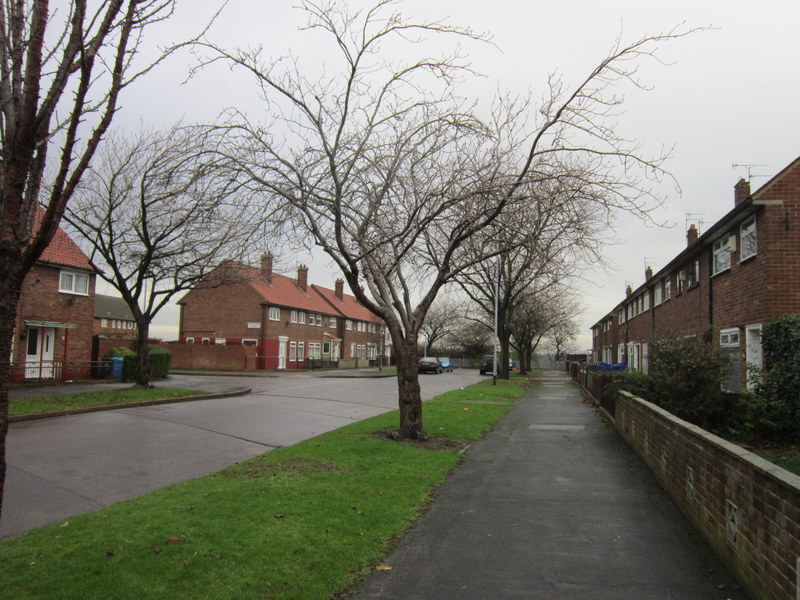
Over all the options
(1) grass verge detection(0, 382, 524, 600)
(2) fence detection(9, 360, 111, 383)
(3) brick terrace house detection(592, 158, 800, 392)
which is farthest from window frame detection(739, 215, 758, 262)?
(2) fence detection(9, 360, 111, 383)

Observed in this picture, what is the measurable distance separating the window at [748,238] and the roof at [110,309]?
69948 mm

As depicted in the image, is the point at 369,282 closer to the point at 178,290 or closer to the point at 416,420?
the point at 416,420

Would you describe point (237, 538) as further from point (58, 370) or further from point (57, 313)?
point (57, 313)

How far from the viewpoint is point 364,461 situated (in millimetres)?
8469

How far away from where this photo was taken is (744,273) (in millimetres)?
14102

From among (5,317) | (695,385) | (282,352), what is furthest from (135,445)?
(282,352)

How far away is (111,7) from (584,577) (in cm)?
523

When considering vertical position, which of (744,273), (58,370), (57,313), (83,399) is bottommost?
(83,399)

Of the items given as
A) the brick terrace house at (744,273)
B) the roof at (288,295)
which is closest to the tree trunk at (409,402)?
the brick terrace house at (744,273)

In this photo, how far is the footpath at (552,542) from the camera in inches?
169

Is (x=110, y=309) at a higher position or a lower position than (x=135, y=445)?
higher

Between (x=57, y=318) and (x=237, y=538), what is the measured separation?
22.7 metres

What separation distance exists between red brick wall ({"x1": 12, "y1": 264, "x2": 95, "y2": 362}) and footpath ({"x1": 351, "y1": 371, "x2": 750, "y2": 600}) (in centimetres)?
2004

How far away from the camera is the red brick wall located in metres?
22.1
